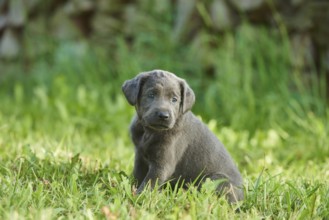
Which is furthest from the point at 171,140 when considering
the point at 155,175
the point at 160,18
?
the point at 160,18

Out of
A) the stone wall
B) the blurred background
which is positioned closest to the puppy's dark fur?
the blurred background

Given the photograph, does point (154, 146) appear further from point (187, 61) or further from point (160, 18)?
point (160, 18)

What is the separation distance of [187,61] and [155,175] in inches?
183

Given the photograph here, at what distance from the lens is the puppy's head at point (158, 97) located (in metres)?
4.14

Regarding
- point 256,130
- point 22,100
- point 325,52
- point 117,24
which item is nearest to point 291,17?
point 325,52

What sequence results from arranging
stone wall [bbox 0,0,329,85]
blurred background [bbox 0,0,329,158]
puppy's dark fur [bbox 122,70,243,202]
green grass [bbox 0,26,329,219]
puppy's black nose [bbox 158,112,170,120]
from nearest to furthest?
1. green grass [bbox 0,26,329,219]
2. puppy's black nose [bbox 158,112,170,120]
3. puppy's dark fur [bbox 122,70,243,202]
4. blurred background [bbox 0,0,329,158]
5. stone wall [bbox 0,0,329,85]

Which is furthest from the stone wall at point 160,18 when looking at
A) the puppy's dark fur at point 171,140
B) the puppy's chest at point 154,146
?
the puppy's chest at point 154,146

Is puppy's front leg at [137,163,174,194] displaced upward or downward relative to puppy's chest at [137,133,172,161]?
downward

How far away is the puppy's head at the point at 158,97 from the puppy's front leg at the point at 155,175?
0.94ft

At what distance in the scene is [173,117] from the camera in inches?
163

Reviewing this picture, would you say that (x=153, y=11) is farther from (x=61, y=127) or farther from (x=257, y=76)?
(x=61, y=127)

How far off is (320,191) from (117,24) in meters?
6.14

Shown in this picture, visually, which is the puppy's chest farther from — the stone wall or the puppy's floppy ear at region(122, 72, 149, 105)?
the stone wall

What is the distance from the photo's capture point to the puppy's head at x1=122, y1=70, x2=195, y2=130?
4137 millimetres
